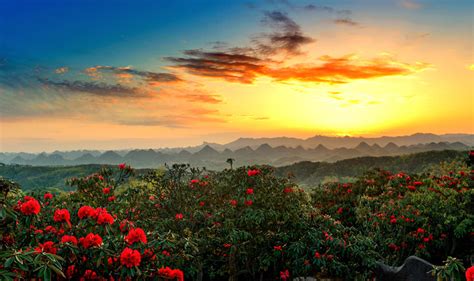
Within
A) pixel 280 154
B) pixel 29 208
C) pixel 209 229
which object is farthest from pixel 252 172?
pixel 280 154

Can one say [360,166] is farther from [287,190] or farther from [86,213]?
[86,213]

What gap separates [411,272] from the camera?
938 cm

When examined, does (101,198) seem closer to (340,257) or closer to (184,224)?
(184,224)

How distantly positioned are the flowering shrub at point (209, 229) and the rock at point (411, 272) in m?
1.06

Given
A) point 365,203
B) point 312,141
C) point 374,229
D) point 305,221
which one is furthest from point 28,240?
point 312,141

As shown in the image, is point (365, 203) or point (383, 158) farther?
point (383, 158)

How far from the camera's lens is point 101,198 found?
8.34 m

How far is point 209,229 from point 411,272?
18.2 feet

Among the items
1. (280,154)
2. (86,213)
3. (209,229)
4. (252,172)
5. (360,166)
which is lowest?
(360,166)

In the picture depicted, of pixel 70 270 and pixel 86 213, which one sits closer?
pixel 70 270

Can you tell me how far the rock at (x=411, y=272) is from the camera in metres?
9.18

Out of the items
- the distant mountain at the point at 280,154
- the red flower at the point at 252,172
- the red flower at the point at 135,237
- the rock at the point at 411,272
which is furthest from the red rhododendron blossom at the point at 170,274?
the distant mountain at the point at 280,154

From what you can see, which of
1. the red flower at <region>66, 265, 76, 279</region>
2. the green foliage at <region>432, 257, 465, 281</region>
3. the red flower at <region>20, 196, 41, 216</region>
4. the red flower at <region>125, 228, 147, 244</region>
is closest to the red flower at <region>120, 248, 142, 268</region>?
the red flower at <region>125, 228, 147, 244</region>

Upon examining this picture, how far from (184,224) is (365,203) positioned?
8.54 m
